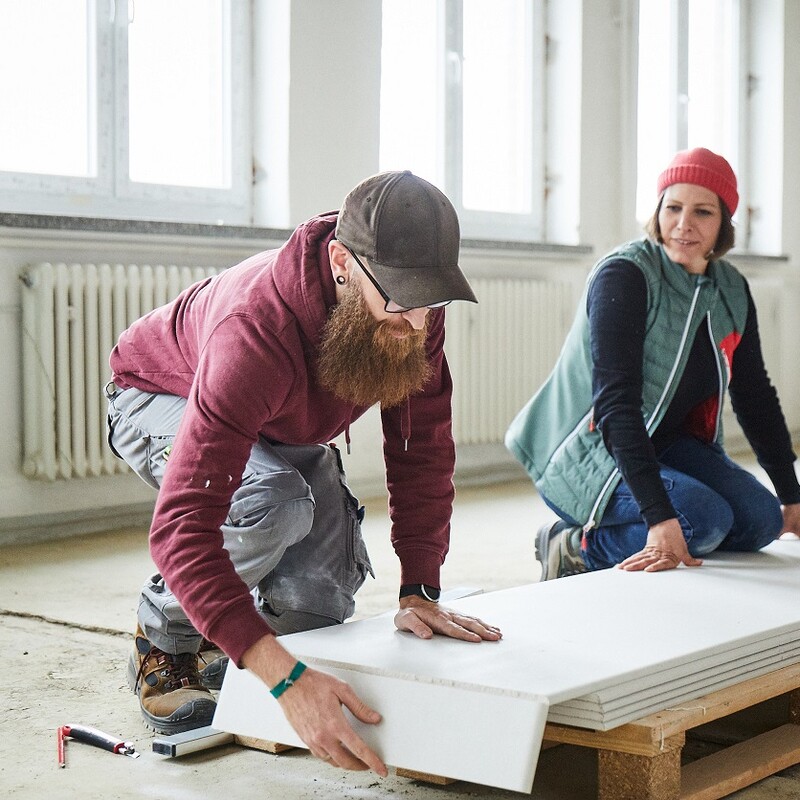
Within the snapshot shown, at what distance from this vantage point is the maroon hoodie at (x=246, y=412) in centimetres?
145

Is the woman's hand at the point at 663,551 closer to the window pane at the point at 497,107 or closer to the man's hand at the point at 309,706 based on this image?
the man's hand at the point at 309,706

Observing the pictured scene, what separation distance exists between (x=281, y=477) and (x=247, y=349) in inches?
14.6

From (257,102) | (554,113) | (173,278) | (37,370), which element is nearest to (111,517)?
(37,370)

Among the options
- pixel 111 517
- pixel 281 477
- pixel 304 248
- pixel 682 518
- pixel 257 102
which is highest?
pixel 257 102

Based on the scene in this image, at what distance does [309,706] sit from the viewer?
4.68ft

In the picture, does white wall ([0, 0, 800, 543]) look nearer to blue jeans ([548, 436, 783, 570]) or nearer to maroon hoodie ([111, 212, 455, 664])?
maroon hoodie ([111, 212, 455, 664])

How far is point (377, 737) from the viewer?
152cm

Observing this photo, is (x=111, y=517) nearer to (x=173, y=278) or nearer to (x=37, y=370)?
(x=37, y=370)

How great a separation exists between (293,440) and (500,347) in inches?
129

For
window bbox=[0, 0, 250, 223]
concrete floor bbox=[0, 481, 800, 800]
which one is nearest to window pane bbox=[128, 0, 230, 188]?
window bbox=[0, 0, 250, 223]

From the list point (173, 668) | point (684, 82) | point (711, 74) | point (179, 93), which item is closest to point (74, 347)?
point (179, 93)

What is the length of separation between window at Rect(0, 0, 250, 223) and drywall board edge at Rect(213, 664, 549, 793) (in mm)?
2785

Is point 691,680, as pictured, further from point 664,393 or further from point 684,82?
point 684,82

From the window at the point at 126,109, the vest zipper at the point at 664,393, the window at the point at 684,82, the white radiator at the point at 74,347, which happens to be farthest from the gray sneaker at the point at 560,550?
the window at the point at 684,82
